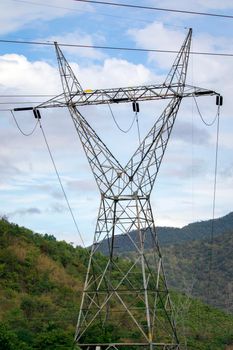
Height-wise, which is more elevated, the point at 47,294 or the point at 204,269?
the point at 204,269

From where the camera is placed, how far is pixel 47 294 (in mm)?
75688

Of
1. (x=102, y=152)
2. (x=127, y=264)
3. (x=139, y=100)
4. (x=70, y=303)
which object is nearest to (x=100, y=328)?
(x=102, y=152)

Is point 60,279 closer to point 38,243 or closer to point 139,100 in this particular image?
point 38,243

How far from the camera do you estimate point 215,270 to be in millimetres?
142125

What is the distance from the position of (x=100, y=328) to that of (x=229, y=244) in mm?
111725

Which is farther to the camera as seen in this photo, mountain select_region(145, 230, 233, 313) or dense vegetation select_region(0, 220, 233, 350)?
mountain select_region(145, 230, 233, 313)

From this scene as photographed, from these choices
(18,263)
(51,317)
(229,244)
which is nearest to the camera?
(51,317)

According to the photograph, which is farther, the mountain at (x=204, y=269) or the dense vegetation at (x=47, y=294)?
the mountain at (x=204, y=269)

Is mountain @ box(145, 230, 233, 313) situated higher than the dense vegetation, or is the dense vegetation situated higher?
mountain @ box(145, 230, 233, 313)

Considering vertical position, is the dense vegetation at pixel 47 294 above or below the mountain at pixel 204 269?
below

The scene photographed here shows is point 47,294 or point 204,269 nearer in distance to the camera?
point 47,294

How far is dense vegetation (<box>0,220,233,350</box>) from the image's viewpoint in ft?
208

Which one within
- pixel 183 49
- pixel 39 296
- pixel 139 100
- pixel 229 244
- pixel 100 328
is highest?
pixel 229 244

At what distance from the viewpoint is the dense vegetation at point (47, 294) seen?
63.4m
